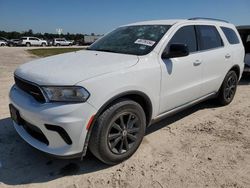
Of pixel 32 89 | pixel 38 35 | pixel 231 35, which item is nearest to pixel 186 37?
pixel 231 35

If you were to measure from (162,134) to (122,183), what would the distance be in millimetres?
1476

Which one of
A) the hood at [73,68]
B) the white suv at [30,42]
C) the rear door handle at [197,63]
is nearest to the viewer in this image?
the hood at [73,68]

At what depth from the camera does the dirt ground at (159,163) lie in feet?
9.98

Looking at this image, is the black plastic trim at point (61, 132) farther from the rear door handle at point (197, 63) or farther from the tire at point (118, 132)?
the rear door handle at point (197, 63)

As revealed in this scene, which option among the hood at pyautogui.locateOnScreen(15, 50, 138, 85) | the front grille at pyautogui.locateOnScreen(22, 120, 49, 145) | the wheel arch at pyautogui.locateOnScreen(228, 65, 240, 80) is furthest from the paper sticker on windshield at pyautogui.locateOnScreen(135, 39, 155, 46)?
the wheel arch at pyautogui.locateOnScreen(228, 65, 240, 80)

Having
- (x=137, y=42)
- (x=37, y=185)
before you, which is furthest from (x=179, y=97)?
(x=37, y=185)

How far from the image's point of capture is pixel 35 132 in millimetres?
3271

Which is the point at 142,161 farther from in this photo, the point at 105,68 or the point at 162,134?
the point at 105,68

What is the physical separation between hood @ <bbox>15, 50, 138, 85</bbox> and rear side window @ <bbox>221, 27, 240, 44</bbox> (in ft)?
9.29

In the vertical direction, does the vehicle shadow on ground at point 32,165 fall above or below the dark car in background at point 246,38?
below

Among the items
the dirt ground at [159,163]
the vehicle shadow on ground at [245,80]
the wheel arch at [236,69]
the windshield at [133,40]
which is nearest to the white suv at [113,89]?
the windshield at [133,40]

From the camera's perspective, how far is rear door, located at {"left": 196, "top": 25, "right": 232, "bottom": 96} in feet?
15.2

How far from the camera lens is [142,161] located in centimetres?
346

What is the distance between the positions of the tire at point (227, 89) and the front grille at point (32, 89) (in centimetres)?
379
